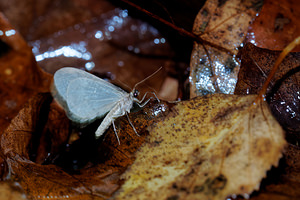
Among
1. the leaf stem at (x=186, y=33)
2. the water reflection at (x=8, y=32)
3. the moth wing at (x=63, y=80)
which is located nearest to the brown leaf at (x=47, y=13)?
Answer: the water reflection at (x=8, y=32)

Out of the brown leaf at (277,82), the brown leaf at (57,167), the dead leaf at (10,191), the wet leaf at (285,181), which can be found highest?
the brown leaf at (277,82)

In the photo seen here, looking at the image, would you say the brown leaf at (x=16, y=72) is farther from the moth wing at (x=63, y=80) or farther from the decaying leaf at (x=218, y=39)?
the decaying leaf at (x=218, y=39)

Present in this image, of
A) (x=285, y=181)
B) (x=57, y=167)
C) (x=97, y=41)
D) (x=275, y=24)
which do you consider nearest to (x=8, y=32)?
(x=97, y=41)

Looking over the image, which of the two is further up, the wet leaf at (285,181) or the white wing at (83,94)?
the white wing at (83,94)

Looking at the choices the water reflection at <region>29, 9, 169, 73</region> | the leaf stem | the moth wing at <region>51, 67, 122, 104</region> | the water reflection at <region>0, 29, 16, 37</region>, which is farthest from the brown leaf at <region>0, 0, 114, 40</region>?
the moth wing at <region>51, 67, 122, 104</region>

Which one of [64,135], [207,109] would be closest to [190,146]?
[207,109]

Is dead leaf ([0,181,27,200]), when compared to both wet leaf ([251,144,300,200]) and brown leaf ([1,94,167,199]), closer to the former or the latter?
brown leaf ([1,94,167,199])

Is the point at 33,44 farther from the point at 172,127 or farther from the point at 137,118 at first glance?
the point at 172,127
